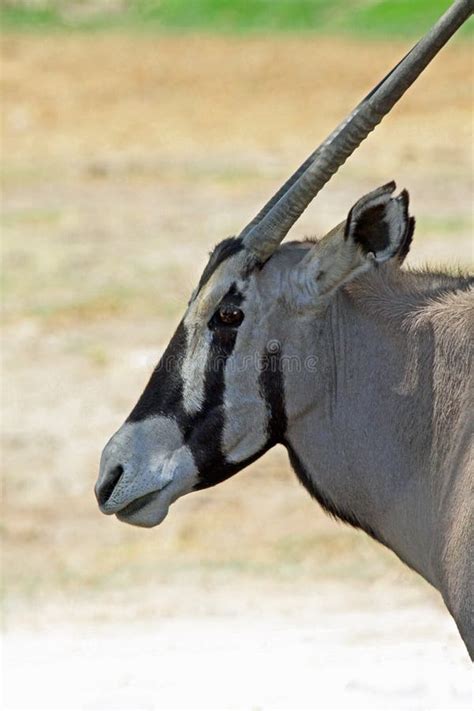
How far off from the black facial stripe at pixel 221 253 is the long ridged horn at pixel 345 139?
3cm

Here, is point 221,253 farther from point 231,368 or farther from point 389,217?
point 389,217

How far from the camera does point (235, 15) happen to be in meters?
42.2

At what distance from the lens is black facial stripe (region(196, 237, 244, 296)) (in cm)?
536

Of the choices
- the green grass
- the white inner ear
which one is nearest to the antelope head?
the white inner ear

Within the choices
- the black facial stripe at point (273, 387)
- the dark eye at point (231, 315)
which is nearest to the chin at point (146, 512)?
the black facial stripe at point (273, 387)

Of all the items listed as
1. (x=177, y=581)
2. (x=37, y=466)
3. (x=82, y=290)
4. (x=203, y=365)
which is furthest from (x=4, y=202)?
(x=203, y=365)

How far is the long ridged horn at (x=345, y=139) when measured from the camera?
16.6ft

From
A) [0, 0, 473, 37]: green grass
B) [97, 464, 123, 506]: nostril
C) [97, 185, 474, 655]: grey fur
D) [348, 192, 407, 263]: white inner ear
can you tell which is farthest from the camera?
[0, 0, 473, 37]: green grass

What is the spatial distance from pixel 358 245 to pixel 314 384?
516 mm

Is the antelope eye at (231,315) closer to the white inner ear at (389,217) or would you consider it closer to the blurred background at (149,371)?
the white inner ear at (389,217)

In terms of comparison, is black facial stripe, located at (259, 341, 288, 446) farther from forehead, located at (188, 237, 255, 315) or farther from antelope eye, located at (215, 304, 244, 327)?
forehead, located at (188, 237, 255, 315)

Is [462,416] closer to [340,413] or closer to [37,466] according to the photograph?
[340,413]

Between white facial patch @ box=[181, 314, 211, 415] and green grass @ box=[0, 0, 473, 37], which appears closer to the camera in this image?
white facial patch @ box=[181, 314, 211, 415]

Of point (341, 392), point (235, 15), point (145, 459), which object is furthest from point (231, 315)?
point (235, 15)
